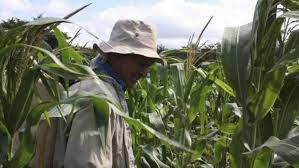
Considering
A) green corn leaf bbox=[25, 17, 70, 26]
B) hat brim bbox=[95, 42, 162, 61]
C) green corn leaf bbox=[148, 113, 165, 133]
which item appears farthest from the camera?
green corn leaf bbox=[148, 113, 165, 133]

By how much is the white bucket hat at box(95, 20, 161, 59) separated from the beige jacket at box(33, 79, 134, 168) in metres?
0.12

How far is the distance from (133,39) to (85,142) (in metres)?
0.40

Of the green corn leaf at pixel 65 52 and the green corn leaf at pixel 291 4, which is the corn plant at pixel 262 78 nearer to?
the green corn leaf at pixel 291 4

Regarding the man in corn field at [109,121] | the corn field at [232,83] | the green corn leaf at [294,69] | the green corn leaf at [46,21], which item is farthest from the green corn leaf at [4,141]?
the green corn leaf at [294,69]

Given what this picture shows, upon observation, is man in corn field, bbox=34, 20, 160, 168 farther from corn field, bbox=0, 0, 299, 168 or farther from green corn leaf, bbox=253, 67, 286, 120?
green corn leaf, bbox=253, 67, 286, 120

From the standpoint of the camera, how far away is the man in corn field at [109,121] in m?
1.57

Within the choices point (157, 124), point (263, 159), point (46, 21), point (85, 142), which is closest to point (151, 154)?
point (157, 124)

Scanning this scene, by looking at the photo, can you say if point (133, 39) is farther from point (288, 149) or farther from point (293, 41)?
point (288, 149)

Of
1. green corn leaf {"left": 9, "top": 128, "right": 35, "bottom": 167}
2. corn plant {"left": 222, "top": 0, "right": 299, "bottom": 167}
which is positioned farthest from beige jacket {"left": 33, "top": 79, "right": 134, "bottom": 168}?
corn plant {"left": 222, "top": 0, "right": 299, "bottom": 167}

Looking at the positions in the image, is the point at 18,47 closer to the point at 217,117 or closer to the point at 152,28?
the point at 152,28

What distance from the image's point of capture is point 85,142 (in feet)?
5.15

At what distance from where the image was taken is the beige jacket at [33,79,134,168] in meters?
1.56

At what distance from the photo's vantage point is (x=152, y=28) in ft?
6.00

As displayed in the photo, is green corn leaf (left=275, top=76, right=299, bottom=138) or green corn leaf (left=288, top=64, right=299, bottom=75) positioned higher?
green corn leaf (left=288, top=64, right=299, bottom=75)
